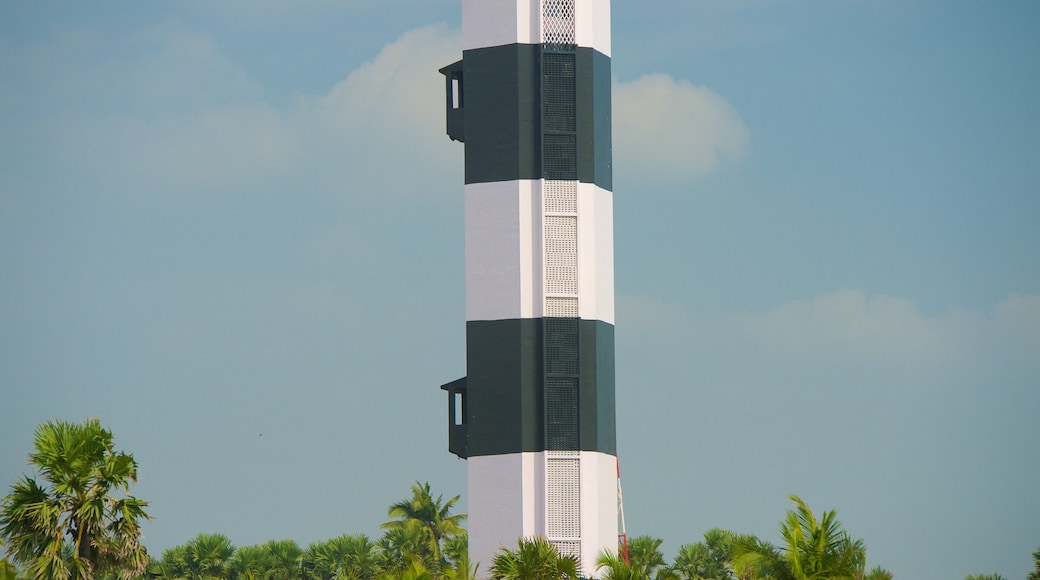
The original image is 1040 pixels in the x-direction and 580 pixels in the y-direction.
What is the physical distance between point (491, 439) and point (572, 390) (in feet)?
7.09

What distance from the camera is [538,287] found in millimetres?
39156

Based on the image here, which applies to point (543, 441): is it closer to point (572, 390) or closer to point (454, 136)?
point (572, 390)

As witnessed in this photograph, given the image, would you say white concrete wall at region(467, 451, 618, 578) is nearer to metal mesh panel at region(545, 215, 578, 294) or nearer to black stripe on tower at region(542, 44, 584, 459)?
black stripe on tower at region(542, 44, 584, 459)

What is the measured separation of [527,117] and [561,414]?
22.6 ft

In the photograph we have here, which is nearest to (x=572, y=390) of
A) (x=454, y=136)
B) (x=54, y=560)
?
(x=454, y=136)

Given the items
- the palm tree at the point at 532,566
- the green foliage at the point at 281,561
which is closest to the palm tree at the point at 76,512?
the palm tree at the point at 532,566

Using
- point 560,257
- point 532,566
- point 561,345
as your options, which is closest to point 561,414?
point 561,345

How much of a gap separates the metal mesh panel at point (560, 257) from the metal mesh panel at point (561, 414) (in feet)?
7.02

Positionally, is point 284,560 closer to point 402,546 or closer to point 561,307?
point 402,546

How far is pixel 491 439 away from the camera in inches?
1539

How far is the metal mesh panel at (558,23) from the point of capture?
3966 cm

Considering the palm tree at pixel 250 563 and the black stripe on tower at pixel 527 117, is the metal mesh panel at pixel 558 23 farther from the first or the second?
the palm tree at pixel 250 563

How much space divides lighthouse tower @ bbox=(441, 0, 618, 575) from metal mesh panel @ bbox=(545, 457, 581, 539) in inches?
0.9

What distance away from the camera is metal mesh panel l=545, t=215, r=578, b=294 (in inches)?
1540
